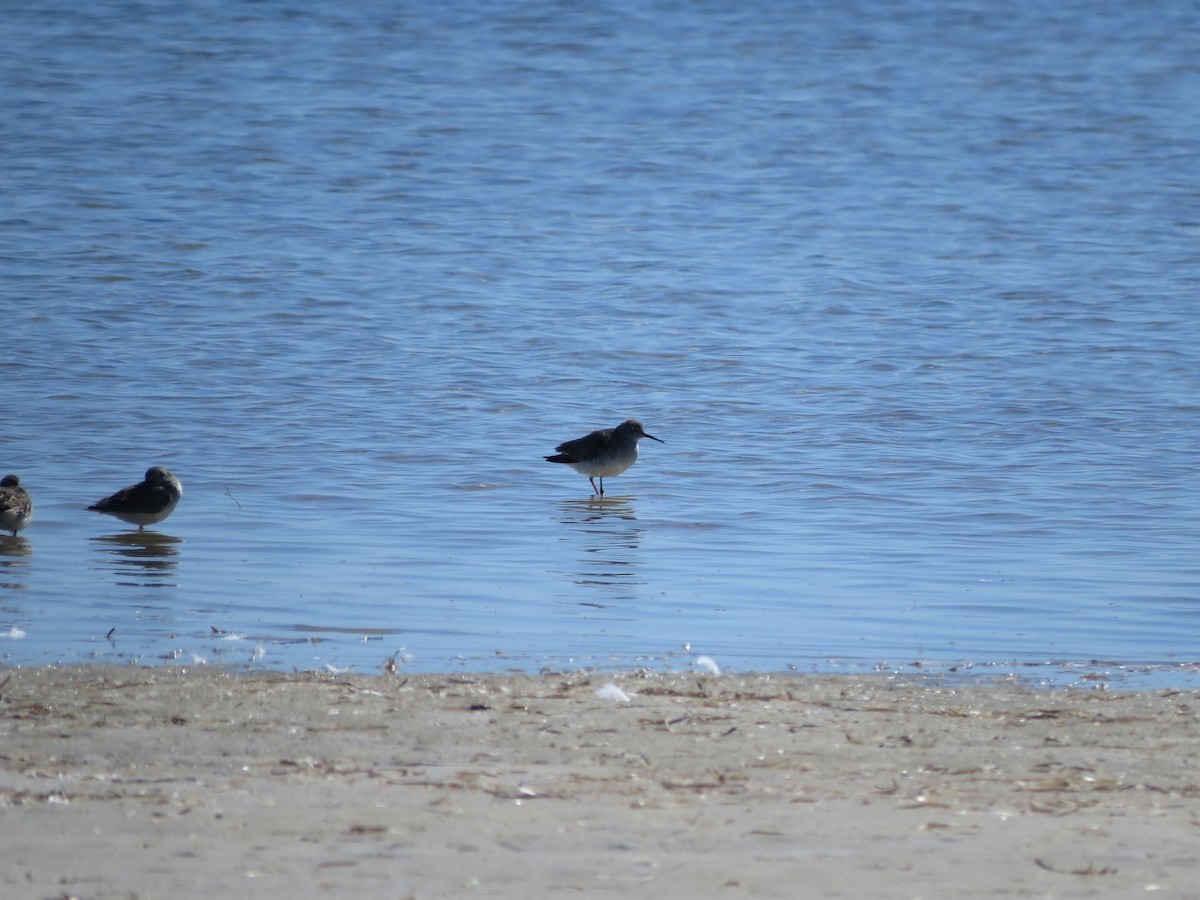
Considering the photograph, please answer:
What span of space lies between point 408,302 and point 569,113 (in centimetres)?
1467

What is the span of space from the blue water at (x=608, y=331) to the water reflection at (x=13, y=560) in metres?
0.07

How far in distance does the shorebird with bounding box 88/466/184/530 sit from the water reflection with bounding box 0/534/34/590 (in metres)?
0.55

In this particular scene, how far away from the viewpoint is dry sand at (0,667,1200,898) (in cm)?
407

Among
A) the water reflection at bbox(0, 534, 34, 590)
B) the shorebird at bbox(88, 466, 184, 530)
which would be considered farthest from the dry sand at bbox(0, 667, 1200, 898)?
the shorebird at bbox(88, 466, 184, 530)

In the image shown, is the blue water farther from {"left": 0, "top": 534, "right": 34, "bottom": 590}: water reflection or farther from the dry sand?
the dry sand

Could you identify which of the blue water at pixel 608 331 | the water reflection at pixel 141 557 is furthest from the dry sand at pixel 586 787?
the water reflection at pixel 141 557

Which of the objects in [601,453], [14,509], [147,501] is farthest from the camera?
[601,453]

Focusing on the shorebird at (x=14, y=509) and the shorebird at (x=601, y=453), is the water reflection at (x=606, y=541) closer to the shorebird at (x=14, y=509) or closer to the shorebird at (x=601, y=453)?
the shorebird at (x=601, y=453)

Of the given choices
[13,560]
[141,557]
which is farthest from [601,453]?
[13,560]

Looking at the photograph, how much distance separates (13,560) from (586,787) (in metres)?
5.31

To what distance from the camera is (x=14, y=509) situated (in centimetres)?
954

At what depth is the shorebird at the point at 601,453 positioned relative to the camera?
40.1 feet

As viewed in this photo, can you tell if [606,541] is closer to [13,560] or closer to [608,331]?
[13,560]

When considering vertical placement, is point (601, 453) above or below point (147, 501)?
below
